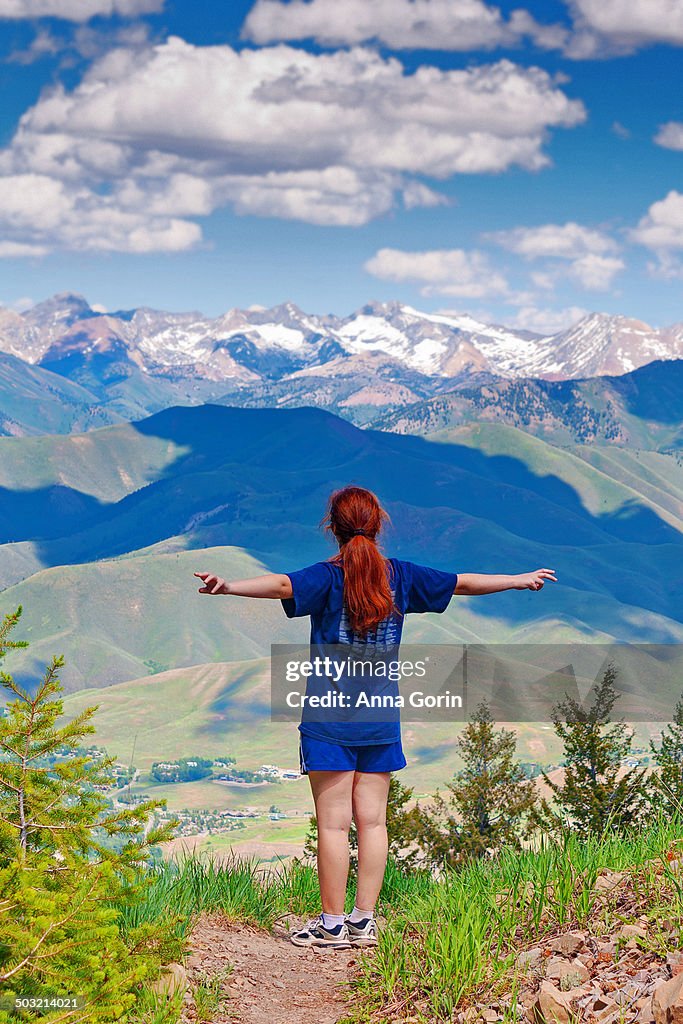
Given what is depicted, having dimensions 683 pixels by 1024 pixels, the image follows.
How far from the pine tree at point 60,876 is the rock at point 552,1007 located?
7.54 ft

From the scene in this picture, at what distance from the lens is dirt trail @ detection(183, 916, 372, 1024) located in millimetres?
6895

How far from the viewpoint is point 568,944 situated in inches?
265

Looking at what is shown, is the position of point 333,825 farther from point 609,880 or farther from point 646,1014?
point 646,1014

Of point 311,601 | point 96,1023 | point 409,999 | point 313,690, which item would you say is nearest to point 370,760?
point 313,690

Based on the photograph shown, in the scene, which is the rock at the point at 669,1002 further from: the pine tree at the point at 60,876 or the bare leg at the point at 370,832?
the bare leg at the point at 370,832

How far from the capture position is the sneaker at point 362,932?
8.20 meters

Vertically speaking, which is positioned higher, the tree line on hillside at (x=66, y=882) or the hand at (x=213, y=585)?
the hand at (x=213, y=585)

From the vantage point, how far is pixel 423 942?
7.05m

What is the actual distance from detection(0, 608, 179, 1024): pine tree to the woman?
1.39 m

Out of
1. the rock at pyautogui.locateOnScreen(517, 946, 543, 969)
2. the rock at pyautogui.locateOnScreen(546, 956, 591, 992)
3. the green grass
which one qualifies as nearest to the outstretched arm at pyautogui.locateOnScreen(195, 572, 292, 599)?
the green grass

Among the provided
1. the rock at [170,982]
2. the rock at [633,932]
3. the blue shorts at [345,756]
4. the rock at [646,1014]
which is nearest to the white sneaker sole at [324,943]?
the blue shorts at [345,756]

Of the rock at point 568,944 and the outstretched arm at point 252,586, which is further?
the outstretched arm at point 252,586

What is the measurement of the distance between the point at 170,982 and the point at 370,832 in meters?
2.18

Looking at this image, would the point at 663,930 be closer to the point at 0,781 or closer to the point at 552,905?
the point at 552,905
